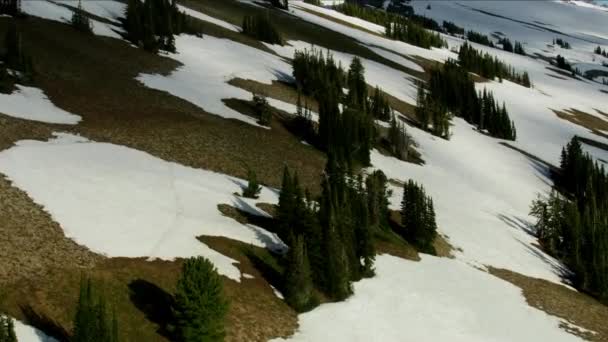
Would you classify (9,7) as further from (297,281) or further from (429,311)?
(429,311)

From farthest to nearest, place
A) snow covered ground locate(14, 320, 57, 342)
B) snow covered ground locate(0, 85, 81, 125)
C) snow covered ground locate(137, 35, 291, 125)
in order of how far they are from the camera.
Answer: snow covered ground locate(137, 35, 291, 125) → snow covered ground locate(0, 85, 81, 125) → snow covered ground locate(14, 320, 57, 342)

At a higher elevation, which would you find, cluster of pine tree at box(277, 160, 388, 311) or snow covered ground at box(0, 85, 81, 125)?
snow covered ground at box(0, 85, 81, 125)

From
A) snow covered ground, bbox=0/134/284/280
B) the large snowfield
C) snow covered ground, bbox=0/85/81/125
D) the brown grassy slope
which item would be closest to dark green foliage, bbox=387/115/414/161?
the large snowfield

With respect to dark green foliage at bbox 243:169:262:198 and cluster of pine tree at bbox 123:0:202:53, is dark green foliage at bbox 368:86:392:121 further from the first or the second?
dark green foliage at bbox 243:169:262:198

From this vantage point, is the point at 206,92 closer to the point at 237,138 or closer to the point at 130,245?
the point at 237,138

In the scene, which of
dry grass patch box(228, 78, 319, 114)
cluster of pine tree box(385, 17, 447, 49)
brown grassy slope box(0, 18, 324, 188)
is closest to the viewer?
brown grassy slope box(0, 18, 324, 188)

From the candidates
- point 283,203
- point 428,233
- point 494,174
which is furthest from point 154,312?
point 494,174

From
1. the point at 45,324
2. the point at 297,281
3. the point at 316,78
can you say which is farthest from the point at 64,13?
the point at 45,324

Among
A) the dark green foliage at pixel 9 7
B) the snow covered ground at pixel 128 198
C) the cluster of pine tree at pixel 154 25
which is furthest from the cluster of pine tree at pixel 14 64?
the cluster of pine tree at pixel 154 25
